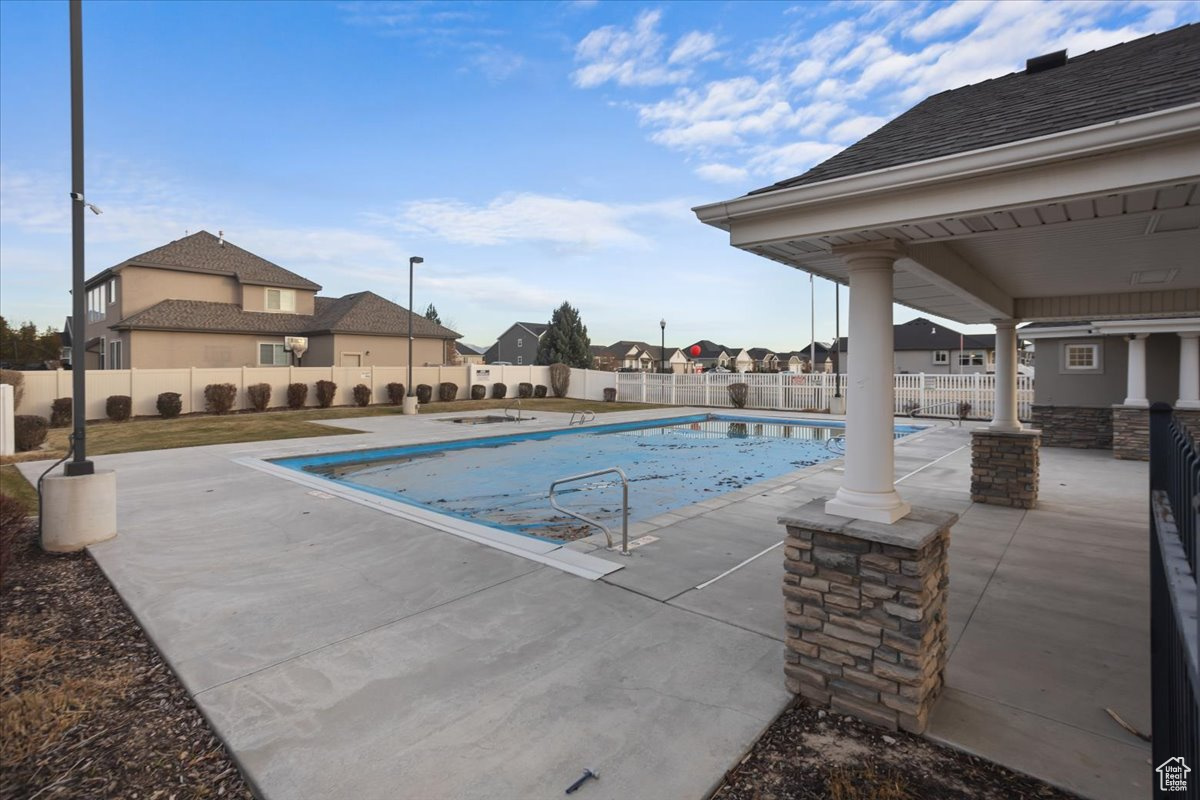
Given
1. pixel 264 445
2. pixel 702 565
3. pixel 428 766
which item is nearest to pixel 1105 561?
pixel 702 565

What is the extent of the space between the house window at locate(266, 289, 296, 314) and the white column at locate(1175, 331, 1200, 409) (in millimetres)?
31148

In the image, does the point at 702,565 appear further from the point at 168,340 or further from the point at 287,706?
the point at 168,340

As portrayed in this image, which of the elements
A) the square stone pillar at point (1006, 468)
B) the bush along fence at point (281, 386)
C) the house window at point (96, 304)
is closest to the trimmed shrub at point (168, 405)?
the bush along fence at point (281, 386)

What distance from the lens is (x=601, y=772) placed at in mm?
2467

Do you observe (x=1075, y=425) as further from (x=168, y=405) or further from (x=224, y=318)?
(x=224, y=318)

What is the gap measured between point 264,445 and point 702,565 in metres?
12.1

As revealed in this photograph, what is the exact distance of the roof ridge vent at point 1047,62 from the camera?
505 cm

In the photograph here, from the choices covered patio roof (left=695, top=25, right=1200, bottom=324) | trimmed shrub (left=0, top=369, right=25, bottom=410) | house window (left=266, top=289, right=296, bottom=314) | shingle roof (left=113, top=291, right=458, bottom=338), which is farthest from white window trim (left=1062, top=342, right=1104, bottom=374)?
house window (left=266, top=289, right=296, bottom=314)

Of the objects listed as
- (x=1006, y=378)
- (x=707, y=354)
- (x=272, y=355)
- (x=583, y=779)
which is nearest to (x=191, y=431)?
(x=272, y=355)

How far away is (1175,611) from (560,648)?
121 inches

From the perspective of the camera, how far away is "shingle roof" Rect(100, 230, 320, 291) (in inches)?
922

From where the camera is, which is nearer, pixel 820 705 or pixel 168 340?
pixel 820 705

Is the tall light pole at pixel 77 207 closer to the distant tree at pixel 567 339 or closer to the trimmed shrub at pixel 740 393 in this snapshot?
the trimmed shrub at pixel 740 393

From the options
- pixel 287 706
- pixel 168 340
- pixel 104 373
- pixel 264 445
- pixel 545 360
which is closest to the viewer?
pixel 287 706
